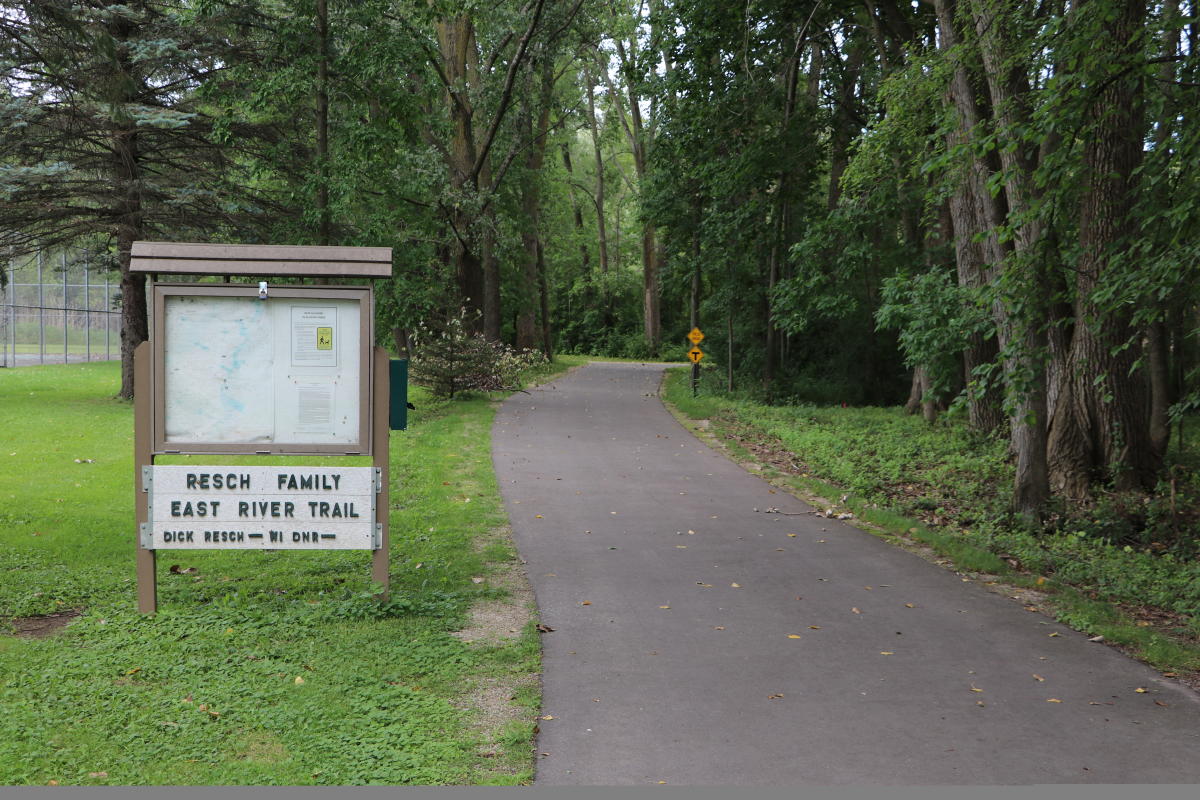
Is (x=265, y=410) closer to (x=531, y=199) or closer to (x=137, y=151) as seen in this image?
(x=137, y=151)

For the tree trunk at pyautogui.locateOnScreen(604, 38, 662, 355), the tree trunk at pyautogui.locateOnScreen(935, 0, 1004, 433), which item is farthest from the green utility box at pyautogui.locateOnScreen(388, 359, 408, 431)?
the tree trunk at pyautogui.locateOnScreen(604, 38, 662, 355)

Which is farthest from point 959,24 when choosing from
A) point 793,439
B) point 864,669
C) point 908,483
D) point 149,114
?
point 149,114

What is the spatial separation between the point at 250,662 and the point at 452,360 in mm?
18685

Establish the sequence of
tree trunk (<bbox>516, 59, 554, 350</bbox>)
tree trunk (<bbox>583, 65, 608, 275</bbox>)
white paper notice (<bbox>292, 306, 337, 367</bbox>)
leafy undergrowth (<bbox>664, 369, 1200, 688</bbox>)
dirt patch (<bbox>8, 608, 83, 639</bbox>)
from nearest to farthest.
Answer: dirt patch (<bbox>8, 608, 83, 639</bbox>) → white paper notice (<bbox>292, 306, 337, 367</bbox>) → leafy undergrowth (<bbox>664, 369, 1200, 688</bbox>) → tree trunk (<bbox>516, 59, 554, 350</bbox>) → tree trunk (<bbox>583, 65, 608, 275</bbox>)

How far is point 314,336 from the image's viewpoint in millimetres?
7105

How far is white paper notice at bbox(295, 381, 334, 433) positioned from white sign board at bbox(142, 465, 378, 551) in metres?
0.29

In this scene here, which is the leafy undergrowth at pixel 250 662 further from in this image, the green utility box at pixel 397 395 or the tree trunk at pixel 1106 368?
the tree trunk at pixel 1106 368

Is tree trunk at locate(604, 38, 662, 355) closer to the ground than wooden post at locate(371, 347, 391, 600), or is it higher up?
higher up

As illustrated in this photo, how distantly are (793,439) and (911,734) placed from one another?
13.2m

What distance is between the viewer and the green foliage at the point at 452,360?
79.4 ft

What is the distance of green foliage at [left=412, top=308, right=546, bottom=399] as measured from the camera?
953 inches

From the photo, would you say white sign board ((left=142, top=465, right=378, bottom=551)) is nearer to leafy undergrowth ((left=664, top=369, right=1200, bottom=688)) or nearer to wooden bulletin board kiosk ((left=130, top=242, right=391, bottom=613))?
wooden bulletin board kiosk ((left=130, top=242, right=391, bottom=613))

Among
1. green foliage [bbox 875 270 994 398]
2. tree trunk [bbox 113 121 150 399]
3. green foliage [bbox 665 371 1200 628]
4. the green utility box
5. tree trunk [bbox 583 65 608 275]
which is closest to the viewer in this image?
the green utility box

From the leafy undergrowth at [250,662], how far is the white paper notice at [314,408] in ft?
3.99
